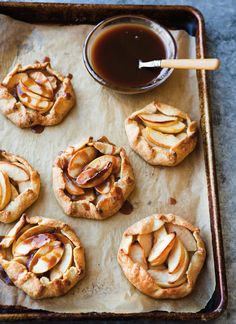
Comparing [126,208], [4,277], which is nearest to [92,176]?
[126,208]

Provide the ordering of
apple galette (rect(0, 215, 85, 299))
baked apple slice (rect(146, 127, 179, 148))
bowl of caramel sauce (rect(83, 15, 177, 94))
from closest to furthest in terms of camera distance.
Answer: apple galette (rect(0, 215, 85, 299)), baked apple slice (rect(146, 127, 179, 148)), bowl of caramel sauce (rect(83, 15, 177, 94))

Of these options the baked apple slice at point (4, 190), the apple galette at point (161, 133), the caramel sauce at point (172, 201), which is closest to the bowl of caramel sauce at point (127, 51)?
the apple galette at point (161, 133)

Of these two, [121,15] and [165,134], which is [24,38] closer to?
[121,15]

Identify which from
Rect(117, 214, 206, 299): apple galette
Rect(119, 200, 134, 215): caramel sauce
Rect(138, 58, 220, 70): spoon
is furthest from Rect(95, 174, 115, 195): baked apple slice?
Rect(138, 58, 220, 70): spoon

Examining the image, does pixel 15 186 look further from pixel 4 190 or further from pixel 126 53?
pixel 126 53

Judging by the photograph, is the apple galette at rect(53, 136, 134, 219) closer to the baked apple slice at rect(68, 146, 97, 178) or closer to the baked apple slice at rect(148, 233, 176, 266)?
the baked apple slice at rect(68, 146, 97, 178)

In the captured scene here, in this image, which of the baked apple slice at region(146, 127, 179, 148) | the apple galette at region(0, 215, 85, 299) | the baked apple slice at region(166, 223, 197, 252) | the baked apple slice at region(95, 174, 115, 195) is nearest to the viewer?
the apple galette at region(0, 215, 85, 299)

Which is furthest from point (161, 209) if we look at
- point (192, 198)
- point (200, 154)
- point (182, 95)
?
point (182, 95)
